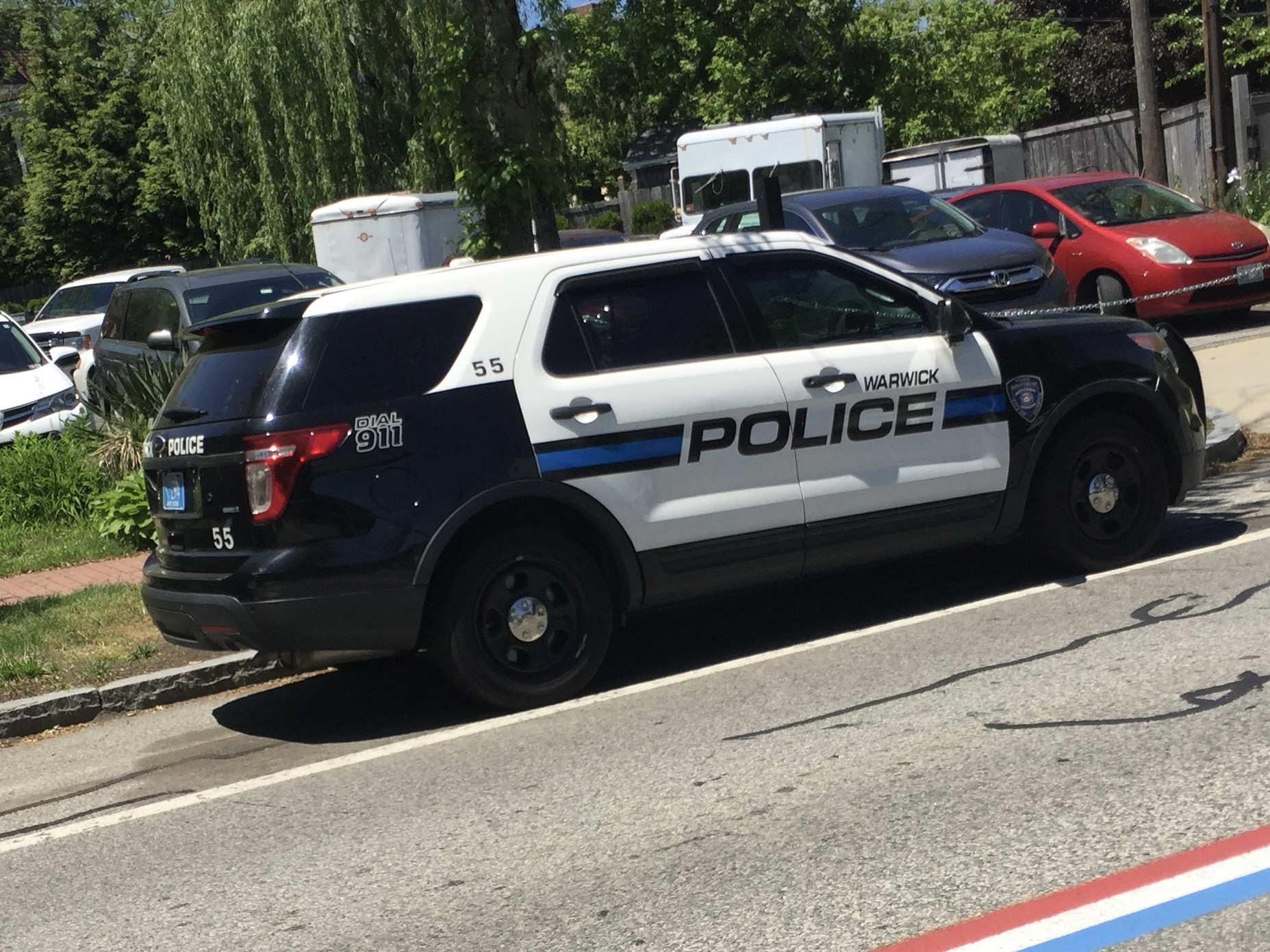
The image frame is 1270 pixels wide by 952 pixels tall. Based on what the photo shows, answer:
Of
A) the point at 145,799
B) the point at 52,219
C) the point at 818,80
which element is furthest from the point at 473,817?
the point at 52,219

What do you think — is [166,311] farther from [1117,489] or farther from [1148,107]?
[1148,107]

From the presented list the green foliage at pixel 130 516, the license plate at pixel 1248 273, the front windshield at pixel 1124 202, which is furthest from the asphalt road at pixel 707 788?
the front windshield at pixel 1124 202

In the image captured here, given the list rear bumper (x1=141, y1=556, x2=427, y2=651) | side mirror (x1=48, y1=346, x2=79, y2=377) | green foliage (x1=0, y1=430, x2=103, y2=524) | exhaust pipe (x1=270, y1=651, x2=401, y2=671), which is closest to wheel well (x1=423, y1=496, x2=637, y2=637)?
rear bumper (x1=141, y1=556, x2=427, y2=651)

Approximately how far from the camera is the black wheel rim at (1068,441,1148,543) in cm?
772

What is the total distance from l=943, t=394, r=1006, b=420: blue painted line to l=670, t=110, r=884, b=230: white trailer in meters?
17.3

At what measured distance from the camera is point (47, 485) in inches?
466

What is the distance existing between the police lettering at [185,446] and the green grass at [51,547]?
4412 mm

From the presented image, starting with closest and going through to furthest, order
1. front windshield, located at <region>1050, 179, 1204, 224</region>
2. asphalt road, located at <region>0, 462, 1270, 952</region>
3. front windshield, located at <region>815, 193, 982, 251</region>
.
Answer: asphalt road, located at <region>0, 462, 1270, 952</region> → front windshield, located at <region>815, 193, 982, 251</region> → front windshield, located at <region>1050, 179, 1204, 224</region>

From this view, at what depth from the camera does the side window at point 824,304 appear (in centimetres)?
711

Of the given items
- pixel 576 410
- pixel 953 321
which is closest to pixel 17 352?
pixel 576 410

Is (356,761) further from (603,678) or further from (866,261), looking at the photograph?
(866,261)

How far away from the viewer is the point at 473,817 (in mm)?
5367

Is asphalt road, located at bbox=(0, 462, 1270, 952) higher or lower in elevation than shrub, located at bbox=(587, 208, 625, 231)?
lower

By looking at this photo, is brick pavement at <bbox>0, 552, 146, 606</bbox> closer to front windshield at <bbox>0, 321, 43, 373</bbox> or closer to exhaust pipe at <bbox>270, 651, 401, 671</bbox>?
exhaust pipe at <bbox>270, 651, 401, 671</bbox>
